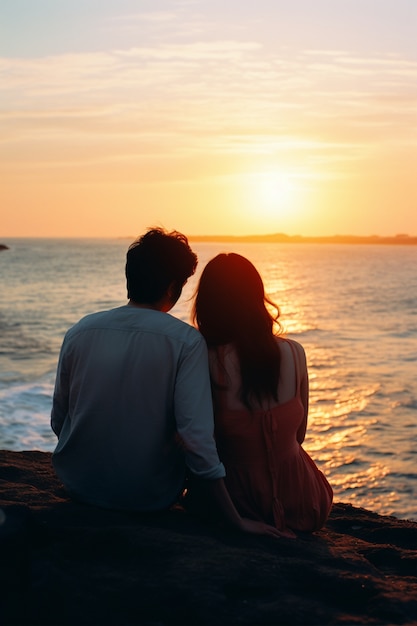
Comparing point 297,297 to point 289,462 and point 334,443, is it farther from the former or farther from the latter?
point 289,462

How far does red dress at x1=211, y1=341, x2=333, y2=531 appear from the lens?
404cm

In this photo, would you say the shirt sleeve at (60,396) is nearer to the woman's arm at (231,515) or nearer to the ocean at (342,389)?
the woman's arm at (231,515)

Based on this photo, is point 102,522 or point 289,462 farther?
point 289,462

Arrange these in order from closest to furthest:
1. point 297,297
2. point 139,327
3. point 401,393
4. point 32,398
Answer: point 139,327
point 32,398
point 401,393
point 297,297

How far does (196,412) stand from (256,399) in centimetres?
43

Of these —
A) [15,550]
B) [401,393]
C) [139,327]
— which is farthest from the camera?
[401,393]

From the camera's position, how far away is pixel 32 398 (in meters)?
12.2

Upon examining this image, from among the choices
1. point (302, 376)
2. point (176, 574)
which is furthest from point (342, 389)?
point (176, 574)

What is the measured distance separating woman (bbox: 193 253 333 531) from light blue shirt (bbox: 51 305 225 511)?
0.82 ft

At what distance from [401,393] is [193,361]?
10246mm

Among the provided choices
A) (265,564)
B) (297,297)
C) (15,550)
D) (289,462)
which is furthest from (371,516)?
(297,297)

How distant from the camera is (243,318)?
390 centimetres

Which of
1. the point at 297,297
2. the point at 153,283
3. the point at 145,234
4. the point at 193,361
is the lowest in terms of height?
the point at 297,297

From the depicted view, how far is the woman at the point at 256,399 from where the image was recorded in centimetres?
390
